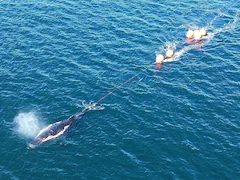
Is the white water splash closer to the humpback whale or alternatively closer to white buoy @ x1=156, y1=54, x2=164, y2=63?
the humpback whale

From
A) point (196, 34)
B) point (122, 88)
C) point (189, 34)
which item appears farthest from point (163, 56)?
point (122, 88)

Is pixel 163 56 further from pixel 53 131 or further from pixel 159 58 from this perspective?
pixel 53 131

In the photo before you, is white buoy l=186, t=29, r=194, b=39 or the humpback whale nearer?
the humpback whale

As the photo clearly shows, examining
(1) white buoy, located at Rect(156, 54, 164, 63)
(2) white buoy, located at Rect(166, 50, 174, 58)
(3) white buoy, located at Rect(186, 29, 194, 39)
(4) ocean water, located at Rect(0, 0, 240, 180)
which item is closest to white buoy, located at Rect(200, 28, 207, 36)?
(4) ocean water, located at Rect(0, 0, 240, 180)

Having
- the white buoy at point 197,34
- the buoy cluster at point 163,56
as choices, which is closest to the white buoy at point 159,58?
the buoy cluster at point 163,56

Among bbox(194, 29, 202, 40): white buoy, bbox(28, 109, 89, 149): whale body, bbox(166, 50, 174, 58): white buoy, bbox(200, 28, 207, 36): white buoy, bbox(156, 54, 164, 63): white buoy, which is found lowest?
bbox(28, 109, 89, 149): whale body

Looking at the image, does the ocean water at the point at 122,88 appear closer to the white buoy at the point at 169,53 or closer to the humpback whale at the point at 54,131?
the humpback whale at the point at 54,131

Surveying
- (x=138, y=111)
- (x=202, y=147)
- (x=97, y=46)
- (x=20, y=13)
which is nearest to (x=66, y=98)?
(x=138, y=111)
